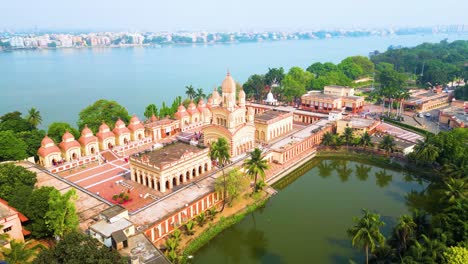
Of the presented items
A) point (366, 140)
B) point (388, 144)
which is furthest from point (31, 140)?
point (388, 144)

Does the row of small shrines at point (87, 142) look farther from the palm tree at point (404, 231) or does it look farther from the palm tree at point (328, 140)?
the palm tree at point (404, 231)

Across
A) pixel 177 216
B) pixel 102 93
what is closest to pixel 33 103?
pixel 102 93

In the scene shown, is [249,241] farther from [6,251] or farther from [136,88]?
[136,88]

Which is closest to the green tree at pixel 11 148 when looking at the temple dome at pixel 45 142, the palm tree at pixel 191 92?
the temple dome at pixel 45 142

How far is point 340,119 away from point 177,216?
3926cm

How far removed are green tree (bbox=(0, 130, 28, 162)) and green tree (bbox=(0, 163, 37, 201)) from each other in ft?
32.4

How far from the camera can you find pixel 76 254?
21594mm

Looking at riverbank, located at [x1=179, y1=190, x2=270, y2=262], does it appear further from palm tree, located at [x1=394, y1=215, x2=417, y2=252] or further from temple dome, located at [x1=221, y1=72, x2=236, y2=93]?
temple dome, located at [x1=221, y1=72, x2=236, y2=93]

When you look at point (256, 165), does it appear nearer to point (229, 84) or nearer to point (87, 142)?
point (229, 84)

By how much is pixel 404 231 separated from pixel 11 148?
148 ft

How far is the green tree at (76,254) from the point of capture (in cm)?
2144

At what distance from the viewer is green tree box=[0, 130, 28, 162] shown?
4409 cm

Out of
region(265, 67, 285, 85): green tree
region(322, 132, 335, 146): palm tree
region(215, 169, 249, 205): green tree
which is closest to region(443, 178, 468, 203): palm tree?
region(215, 169, 249, 205): green tree

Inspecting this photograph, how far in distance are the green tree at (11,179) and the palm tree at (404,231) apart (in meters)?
33.6
